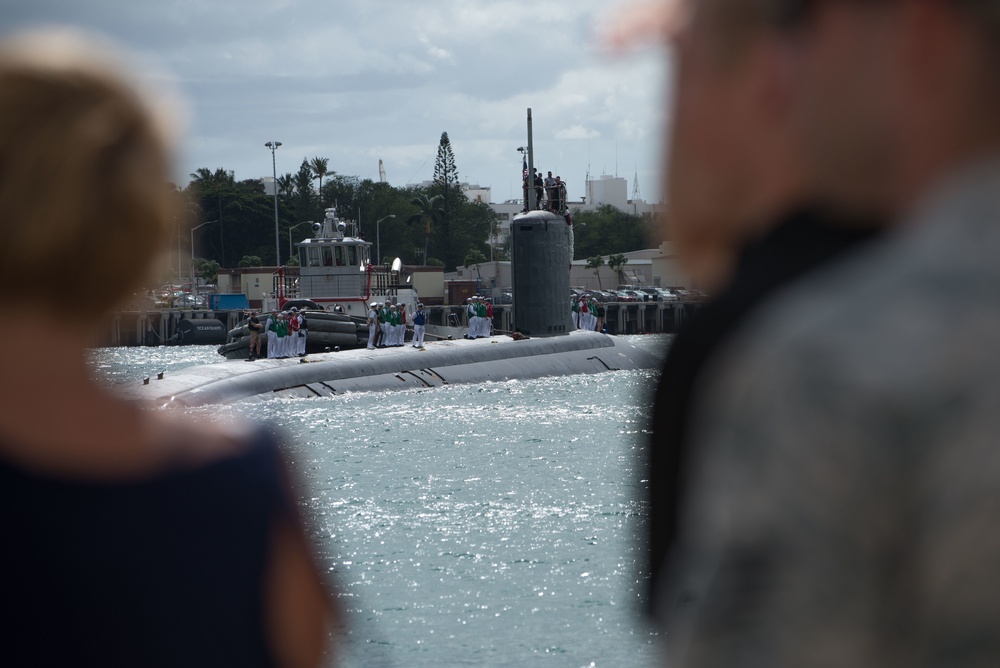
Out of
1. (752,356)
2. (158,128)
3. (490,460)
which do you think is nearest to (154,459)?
(158,128)

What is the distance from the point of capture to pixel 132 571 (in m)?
1.25

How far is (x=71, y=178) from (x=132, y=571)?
452mm

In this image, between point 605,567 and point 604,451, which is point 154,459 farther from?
point 604,451

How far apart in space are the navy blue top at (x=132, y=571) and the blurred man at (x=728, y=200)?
0.48 meters

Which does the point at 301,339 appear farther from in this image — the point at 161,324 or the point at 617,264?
the point at 617,264

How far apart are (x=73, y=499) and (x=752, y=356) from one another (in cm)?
89

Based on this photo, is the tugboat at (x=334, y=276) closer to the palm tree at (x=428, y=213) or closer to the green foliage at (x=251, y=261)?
the green foliage at (x=251, y=261)

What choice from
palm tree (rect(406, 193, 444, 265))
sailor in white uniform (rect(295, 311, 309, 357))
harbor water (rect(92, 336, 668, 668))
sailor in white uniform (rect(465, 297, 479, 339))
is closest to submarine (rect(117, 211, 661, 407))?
harbor water (rect(92, 336, 668, 668))

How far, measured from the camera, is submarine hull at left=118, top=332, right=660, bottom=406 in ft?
60.2

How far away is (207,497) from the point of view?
1285 millimetres

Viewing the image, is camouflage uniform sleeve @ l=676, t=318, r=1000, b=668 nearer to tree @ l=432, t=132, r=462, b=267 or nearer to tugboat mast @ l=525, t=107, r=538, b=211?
tugboat mast @ l=525, t=107, r=538, b=211

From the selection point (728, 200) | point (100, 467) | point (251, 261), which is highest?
point (251, 261)

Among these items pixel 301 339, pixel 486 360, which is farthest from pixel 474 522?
pixel 301 339

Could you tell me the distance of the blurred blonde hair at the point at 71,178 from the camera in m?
1.26
